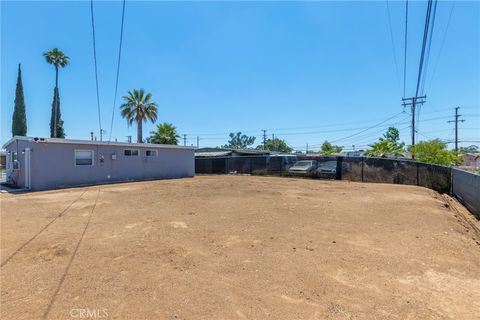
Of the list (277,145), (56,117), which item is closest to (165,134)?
(56,117)

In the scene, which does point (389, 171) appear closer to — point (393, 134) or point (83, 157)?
point (83, 157)

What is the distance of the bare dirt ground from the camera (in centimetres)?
276

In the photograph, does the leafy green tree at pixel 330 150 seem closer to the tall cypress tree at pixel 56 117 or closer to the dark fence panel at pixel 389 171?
the dark fence panel at pixel 389 171

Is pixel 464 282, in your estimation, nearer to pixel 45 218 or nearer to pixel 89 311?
pixel 89 311

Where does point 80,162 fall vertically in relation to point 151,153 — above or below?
below

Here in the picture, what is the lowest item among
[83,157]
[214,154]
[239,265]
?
[239,265]

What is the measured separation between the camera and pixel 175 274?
138 inches

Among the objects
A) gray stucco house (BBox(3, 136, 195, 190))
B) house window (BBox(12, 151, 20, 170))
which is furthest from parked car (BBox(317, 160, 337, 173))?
house window (BBox(12, 151, 20, 170))

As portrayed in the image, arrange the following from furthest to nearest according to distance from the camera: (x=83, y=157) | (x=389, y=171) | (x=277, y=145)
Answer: (x=277, y=145) → (x=389, y=171) → (x=83, y=157)

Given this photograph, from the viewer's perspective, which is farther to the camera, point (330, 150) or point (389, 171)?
point (330, 150)

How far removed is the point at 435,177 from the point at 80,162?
670 inches

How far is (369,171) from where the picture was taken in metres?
16.4

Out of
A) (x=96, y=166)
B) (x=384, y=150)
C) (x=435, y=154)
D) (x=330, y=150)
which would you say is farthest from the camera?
(x=330, y=150)

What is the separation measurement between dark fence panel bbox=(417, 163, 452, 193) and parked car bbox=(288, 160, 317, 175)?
19.5 ft
